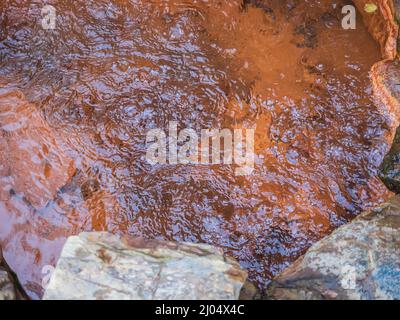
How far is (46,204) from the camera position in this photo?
12.3ft

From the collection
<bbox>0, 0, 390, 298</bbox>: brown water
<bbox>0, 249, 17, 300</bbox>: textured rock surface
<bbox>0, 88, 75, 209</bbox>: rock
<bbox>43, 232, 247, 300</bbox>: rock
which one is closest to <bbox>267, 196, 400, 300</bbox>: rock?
<bbox>43, 232, 247, 300</bbox>: rock

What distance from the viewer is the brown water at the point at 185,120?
12.0 ft

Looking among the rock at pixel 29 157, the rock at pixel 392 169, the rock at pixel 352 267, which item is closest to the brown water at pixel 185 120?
the rock at pixel 29 157

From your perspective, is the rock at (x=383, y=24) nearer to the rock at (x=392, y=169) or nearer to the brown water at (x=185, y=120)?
the brown water at (x=185, y=120)

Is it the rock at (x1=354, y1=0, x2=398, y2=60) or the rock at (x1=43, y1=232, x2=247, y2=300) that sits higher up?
the rock at (x1=354, y1=0, x2=398, y2=60)

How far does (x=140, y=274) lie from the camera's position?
2.62 meters

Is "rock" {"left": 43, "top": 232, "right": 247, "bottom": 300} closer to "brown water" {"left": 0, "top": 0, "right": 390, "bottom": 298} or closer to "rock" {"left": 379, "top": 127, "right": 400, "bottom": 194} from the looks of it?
"brown water" {"left": 0, "top": 0, "right": 390, "bottom": 298}

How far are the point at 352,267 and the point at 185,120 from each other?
1872 millimetres

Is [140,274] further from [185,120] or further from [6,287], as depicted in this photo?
[185,120]

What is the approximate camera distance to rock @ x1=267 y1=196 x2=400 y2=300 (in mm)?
2682

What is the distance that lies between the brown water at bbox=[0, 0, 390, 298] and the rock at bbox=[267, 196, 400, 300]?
0.54 m

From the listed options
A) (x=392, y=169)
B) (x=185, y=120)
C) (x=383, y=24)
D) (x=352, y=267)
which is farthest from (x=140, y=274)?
(x=383, y=24)
